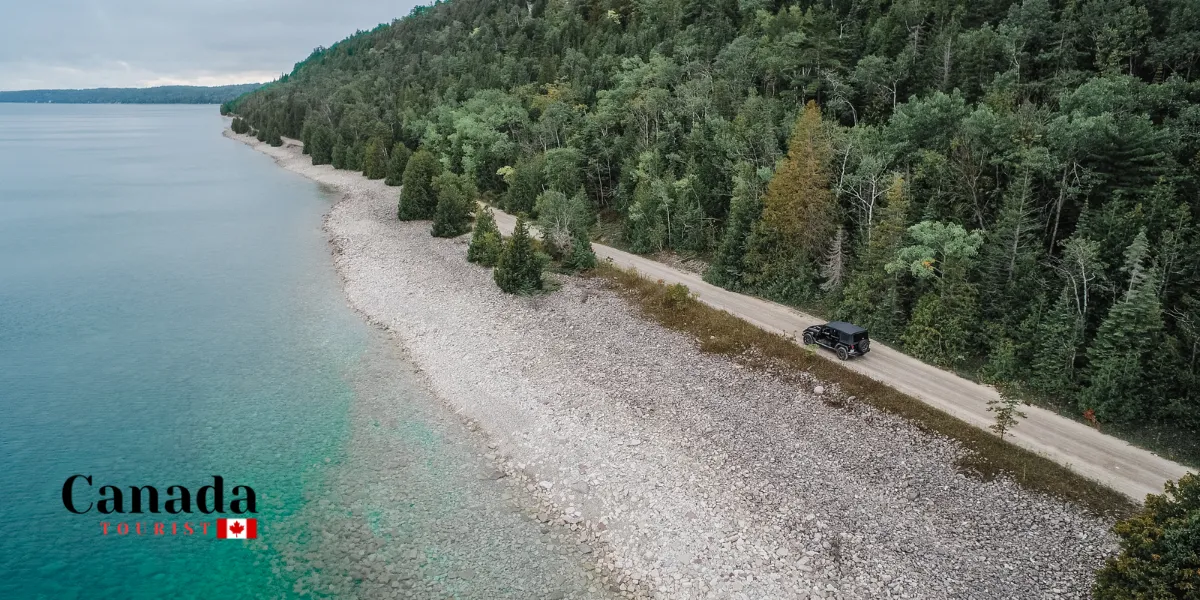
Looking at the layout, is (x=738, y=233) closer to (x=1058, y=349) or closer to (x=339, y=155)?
(x=1058, y=349)

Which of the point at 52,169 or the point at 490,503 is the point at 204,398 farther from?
the point at 52,169

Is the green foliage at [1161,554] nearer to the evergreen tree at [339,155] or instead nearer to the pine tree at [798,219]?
the pine tree at [798,219]

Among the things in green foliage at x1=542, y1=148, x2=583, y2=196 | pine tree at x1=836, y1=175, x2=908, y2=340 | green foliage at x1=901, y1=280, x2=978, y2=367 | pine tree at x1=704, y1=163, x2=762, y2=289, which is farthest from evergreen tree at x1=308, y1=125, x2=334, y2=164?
green foliage at x1=901, y1=280, x2=978, y2=367

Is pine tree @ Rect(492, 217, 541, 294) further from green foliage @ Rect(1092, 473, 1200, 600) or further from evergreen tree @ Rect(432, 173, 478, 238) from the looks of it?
green foliage @ Rect(1092, 473, 1200, 600)

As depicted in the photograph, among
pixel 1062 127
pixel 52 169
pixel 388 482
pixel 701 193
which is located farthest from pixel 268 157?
pixel 1062 127

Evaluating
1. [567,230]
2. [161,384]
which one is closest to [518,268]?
[567,230]
